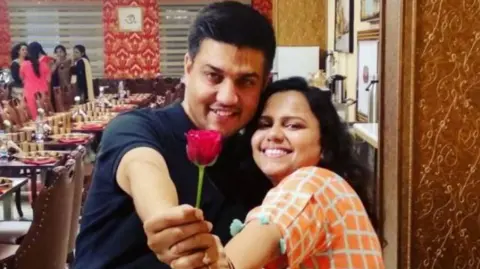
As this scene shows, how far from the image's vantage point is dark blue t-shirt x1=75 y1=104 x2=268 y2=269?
1.26m

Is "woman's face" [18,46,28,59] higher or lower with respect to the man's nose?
higher

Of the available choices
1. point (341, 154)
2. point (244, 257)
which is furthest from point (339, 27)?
point (244, 257)

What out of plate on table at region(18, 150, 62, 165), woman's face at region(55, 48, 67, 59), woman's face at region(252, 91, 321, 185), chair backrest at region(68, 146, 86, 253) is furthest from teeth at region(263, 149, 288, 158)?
woman's face at region(55, 48, 67, 59)

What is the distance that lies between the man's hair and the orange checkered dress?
0.24 meters

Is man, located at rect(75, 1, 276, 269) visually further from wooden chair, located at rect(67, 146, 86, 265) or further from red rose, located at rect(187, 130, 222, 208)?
wooden chair, located at rect(67, 146, 86, 265)

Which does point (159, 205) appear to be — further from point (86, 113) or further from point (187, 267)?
point (86, 113)

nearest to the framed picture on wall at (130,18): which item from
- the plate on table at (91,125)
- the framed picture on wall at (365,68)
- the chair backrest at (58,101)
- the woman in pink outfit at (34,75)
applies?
the woman in pink outfit at (34,75)

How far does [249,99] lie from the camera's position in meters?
1.27

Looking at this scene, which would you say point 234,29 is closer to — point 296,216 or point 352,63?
point 296,216

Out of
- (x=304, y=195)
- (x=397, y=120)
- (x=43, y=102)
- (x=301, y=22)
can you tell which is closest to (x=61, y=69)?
(x=43, y=102)

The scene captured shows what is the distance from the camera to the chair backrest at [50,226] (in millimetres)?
2746

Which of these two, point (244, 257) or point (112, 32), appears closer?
point (244, 257)

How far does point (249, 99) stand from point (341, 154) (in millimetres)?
312

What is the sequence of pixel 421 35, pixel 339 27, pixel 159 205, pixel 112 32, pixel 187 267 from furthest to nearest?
1. pixel 112 32
2. pixel 339 27
3. pixel 421 35
4. pixel 159 205
5. pixel 187 267
